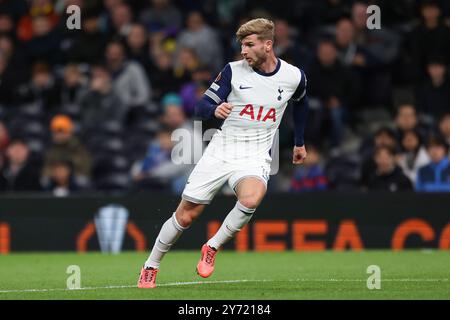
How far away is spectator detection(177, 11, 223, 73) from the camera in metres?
17.6

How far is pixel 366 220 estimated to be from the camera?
1486 centimetres

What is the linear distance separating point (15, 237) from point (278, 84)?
7.27 meters

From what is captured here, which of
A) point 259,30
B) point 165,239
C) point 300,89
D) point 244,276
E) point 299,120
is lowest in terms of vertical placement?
point 244,276

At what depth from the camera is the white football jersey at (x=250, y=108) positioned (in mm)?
9398

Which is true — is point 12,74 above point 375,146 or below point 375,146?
above

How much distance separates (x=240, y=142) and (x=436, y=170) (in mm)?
6123

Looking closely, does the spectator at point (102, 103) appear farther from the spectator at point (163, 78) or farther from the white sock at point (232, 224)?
the white sock at point (232, 224)

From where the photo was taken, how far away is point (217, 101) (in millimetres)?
9211

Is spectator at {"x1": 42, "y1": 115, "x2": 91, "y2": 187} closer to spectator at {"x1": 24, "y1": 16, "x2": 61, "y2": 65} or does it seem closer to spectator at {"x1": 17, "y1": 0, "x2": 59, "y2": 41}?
spectator at {"x1": 24, "y1": 16, "x2": 61, "y2": 65}

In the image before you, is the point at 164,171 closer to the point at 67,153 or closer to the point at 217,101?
the point at 67,153

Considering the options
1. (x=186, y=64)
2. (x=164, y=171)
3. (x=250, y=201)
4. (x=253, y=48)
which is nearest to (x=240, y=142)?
(x=250, y=201)

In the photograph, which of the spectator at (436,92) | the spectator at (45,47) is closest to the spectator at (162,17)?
the spectator at (45,47)

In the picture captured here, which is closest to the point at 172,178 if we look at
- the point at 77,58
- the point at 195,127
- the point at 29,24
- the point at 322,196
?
the point at 195,127

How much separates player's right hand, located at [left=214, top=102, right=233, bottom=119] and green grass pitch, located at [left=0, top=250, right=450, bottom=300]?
1451 mm
